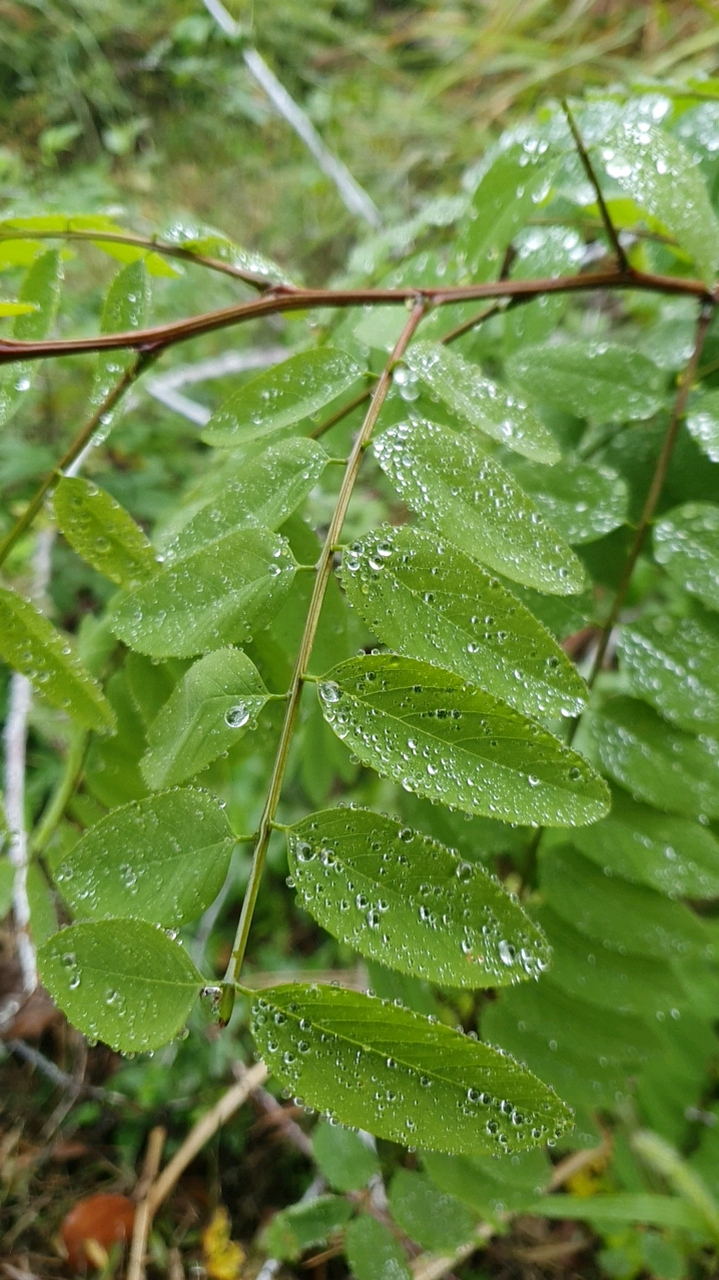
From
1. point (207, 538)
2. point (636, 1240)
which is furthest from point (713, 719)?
point (636, 1240)

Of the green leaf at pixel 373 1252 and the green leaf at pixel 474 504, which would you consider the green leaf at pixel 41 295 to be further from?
the green leaf at pixel 373 1252

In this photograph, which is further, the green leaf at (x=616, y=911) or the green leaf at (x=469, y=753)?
the green leaf at (x=616, y=911)

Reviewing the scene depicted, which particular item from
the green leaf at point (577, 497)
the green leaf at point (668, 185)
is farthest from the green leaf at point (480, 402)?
the green leaf at point (668, 185)

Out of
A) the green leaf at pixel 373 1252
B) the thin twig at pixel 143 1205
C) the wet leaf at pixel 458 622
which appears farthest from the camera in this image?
the thin twig at pixel 143 1205

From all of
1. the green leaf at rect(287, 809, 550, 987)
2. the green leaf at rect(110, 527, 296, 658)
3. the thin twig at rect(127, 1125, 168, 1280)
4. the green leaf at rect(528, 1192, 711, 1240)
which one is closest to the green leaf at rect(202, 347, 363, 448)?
the green leaf at rect(110, 527, 296, 658)

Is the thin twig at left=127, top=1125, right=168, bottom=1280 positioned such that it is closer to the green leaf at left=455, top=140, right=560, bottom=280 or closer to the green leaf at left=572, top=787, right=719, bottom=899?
the green leaf at left=572, top=787, right=719, bottom=899

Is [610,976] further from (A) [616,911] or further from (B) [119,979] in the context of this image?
(B) [119,979]
